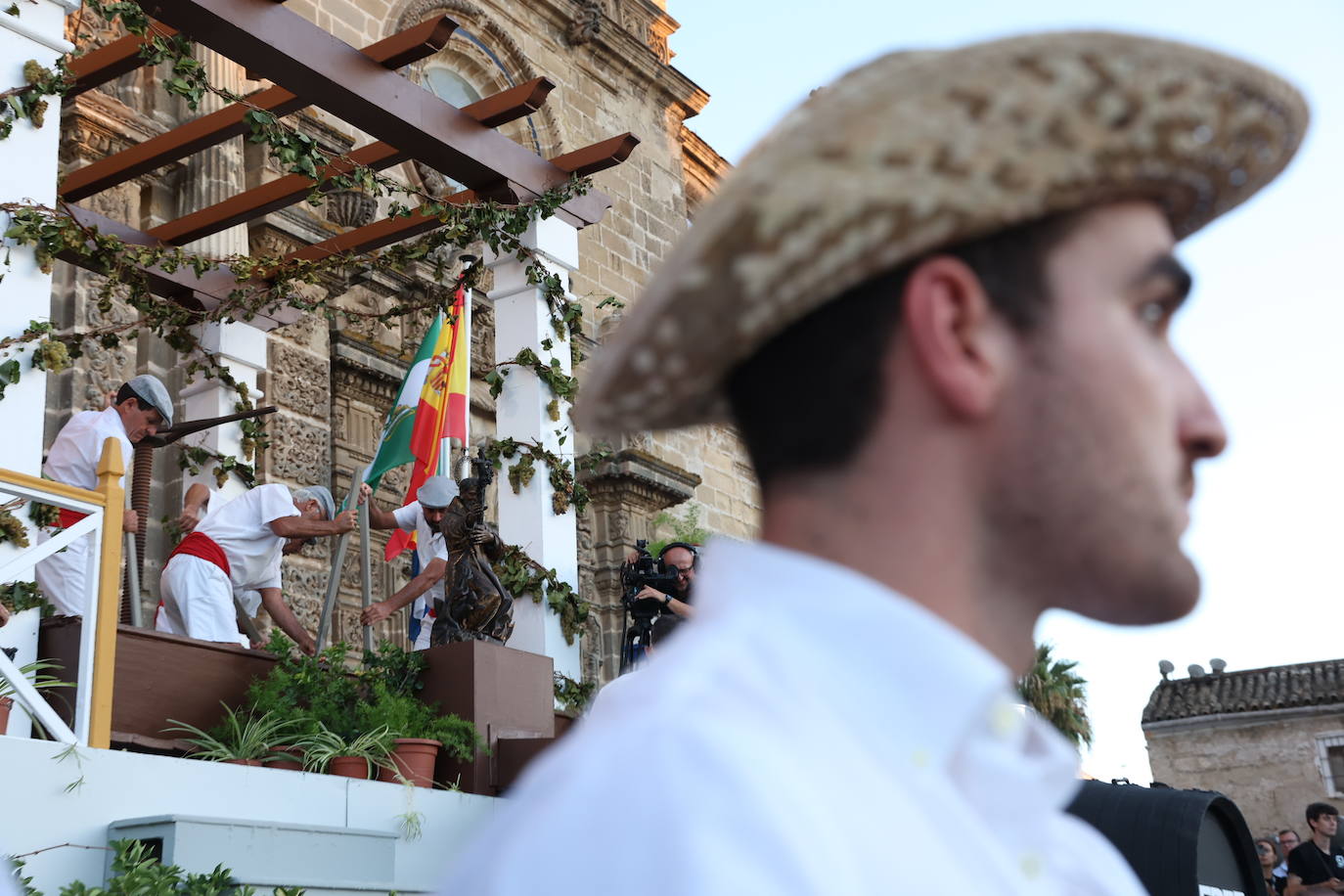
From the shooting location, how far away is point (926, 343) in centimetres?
104

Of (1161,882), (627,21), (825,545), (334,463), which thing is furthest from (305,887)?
(627,21)

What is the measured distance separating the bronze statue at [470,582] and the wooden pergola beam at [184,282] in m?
3.31

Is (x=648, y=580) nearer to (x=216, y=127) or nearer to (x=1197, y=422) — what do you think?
(x=216, y=127)

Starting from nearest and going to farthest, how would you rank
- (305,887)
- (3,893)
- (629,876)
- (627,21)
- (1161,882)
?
1. (629,876)
2. (3,893)
3. (1161,882)
4. (305,887)
5. (627,21)

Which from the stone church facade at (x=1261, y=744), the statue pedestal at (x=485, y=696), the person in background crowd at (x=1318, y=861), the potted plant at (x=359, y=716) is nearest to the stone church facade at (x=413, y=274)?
the potted plant at (x=359, y=716)

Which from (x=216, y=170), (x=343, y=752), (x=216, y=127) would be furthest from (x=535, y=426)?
(x=216, y=170)

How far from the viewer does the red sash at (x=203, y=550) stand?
7.33 m

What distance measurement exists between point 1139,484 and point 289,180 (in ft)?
29.7

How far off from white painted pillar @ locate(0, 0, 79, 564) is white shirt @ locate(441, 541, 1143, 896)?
18.2ft

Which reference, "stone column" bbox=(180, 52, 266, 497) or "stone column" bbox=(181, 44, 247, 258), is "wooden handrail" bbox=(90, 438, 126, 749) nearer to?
"stone column" bbox=(180, 52, 266, 497)

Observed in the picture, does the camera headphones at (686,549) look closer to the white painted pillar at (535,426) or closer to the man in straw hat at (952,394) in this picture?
the white painted pillar at (535,426)

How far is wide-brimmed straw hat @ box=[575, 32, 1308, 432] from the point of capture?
0.98m

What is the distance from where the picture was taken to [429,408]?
9000 millimetres

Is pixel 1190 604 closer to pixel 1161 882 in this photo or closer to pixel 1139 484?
pixel 1139 484
